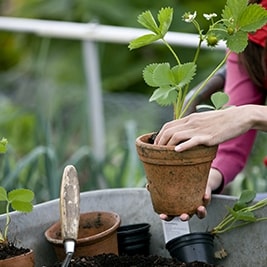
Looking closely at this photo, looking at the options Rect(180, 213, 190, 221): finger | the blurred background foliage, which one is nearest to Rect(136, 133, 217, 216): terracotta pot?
Rect(180, 213, 190, 221): finger

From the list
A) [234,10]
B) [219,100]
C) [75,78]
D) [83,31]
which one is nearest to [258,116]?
[219,100]

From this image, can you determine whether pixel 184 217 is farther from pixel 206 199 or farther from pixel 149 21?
pixel 149 21

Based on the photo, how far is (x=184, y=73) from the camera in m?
1.72

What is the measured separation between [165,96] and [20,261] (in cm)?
38

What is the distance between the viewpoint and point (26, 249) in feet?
5.64

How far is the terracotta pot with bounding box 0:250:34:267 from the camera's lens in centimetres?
166

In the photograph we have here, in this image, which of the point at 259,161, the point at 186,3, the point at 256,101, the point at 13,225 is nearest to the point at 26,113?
the point at 186,3

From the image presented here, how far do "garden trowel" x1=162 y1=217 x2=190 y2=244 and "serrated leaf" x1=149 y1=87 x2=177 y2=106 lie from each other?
0.77 feet

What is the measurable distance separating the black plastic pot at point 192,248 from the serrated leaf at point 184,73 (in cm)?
29

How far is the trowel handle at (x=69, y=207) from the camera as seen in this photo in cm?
166

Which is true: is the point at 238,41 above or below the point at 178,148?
above

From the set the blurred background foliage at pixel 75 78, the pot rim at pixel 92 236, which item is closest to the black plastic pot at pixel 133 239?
the pot rim at pixel 92 236

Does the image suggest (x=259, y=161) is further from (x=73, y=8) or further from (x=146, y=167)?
(x=73, y=8)

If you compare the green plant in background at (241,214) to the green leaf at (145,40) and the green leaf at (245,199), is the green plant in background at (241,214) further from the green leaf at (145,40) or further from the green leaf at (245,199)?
the green leaf at (145,40)
